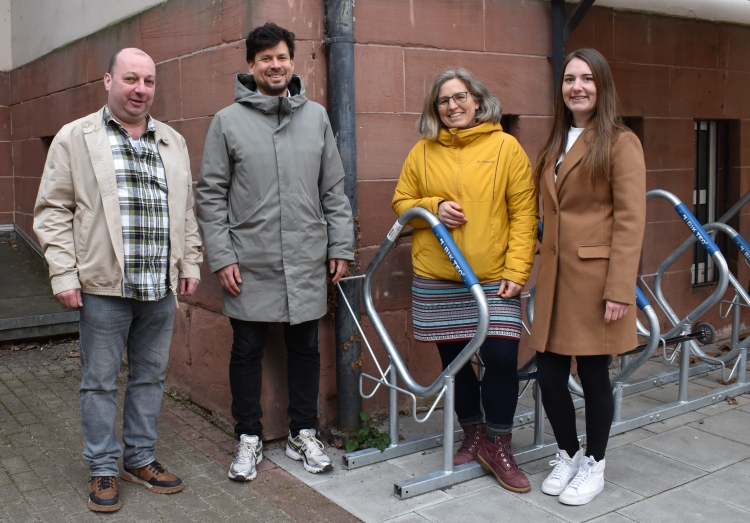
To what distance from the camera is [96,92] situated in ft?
20.0

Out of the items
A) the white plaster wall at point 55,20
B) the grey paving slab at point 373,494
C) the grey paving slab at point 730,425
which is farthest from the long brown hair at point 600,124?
the white plaster wall at point 55,20

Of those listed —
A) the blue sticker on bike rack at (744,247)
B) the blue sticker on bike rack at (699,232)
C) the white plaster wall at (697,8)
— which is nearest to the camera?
the blue sticker on bike rack at (699,232)

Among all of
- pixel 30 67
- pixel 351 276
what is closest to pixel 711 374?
pixel 351 276

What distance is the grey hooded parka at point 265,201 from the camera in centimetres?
369

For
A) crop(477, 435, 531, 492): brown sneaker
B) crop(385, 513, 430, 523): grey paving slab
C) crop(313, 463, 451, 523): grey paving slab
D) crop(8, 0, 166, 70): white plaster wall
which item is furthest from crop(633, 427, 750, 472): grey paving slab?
crop(8, 0, 166, 70): white plaster wall

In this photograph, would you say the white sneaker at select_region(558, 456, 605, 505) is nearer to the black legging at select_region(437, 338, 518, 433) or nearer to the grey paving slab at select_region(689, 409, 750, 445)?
the black legging at select_region(437, 338, 518, 433)

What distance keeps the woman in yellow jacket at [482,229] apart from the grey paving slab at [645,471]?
0.49 meters

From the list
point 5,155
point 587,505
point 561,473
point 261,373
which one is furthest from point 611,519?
point 5,155

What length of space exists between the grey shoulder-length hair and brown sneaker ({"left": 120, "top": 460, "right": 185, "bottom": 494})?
1904 mm

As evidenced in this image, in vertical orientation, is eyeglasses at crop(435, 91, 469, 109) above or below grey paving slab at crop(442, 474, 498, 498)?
above

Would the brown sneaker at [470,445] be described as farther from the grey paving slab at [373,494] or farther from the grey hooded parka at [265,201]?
the grey hooded parka at [265,201]

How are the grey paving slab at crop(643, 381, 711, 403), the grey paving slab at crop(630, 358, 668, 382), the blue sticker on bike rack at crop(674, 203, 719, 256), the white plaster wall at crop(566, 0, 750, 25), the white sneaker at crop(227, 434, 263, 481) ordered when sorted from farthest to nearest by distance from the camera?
the white plaster wall at crop(566, 0, 750, 25)
the grey paving slab at crop(630, 358, 668, 382)
the grey paving slab at crop(643, 381, 711, 403)
the blue sticker on bike rack at crop(674, 203, 719, 256)
the white sneaker at crop(227, 434, 263, 481)

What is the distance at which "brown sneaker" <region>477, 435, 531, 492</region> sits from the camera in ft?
11.9

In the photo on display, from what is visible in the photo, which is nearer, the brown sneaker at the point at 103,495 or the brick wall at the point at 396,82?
the brown sneaker at the point at 103,495
